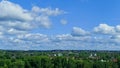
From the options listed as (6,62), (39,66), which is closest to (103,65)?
(39,66)

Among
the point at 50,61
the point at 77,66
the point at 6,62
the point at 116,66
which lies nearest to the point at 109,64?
the point at 116,66

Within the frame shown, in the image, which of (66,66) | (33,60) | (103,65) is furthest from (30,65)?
(103,65)

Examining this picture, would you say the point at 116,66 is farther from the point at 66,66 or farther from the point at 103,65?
the point at 66,66

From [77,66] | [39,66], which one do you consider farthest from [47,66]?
[77,66]

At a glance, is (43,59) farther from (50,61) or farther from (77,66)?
(77,66)

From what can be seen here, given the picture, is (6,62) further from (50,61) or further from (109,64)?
(109,64)

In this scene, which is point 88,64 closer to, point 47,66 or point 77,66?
point 77,66
